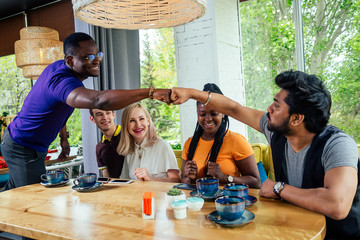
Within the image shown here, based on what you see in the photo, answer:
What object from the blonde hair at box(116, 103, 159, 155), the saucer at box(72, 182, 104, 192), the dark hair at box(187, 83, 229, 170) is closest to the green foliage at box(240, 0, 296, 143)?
the dark hair at box(187, 83, 229, 170)

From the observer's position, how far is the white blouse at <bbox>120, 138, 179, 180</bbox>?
224cm

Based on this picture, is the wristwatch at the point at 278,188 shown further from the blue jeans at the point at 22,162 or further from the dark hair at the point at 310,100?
the blue jeans at the point at 22,162

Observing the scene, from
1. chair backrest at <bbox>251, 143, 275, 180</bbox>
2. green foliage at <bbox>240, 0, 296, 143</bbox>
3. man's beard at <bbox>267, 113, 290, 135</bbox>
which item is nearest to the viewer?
man's beard at <bbox>267, 113, 290, 135</bbox>

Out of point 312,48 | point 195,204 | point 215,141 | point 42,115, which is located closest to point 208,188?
point 195,204

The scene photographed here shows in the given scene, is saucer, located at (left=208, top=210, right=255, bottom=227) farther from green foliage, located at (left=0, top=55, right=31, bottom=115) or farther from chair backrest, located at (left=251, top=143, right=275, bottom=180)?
green foliage, located at (left=0, top=55, right=31, bottom=115)

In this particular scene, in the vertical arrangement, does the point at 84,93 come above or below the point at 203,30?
below

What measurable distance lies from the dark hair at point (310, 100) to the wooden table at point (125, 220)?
1.26 ft

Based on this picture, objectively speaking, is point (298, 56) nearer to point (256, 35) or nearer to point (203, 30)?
point (256, 35)

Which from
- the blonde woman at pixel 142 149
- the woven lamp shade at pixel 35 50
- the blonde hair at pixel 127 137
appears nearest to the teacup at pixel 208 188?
the blonde woman at pixel 142 149

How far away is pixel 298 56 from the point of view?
11.1 feet

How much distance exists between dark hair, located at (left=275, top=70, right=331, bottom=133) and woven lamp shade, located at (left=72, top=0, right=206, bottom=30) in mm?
547

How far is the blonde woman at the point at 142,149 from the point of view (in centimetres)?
225

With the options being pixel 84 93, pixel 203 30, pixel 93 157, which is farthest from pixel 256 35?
pixel 84 93

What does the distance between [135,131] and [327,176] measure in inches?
54.7
